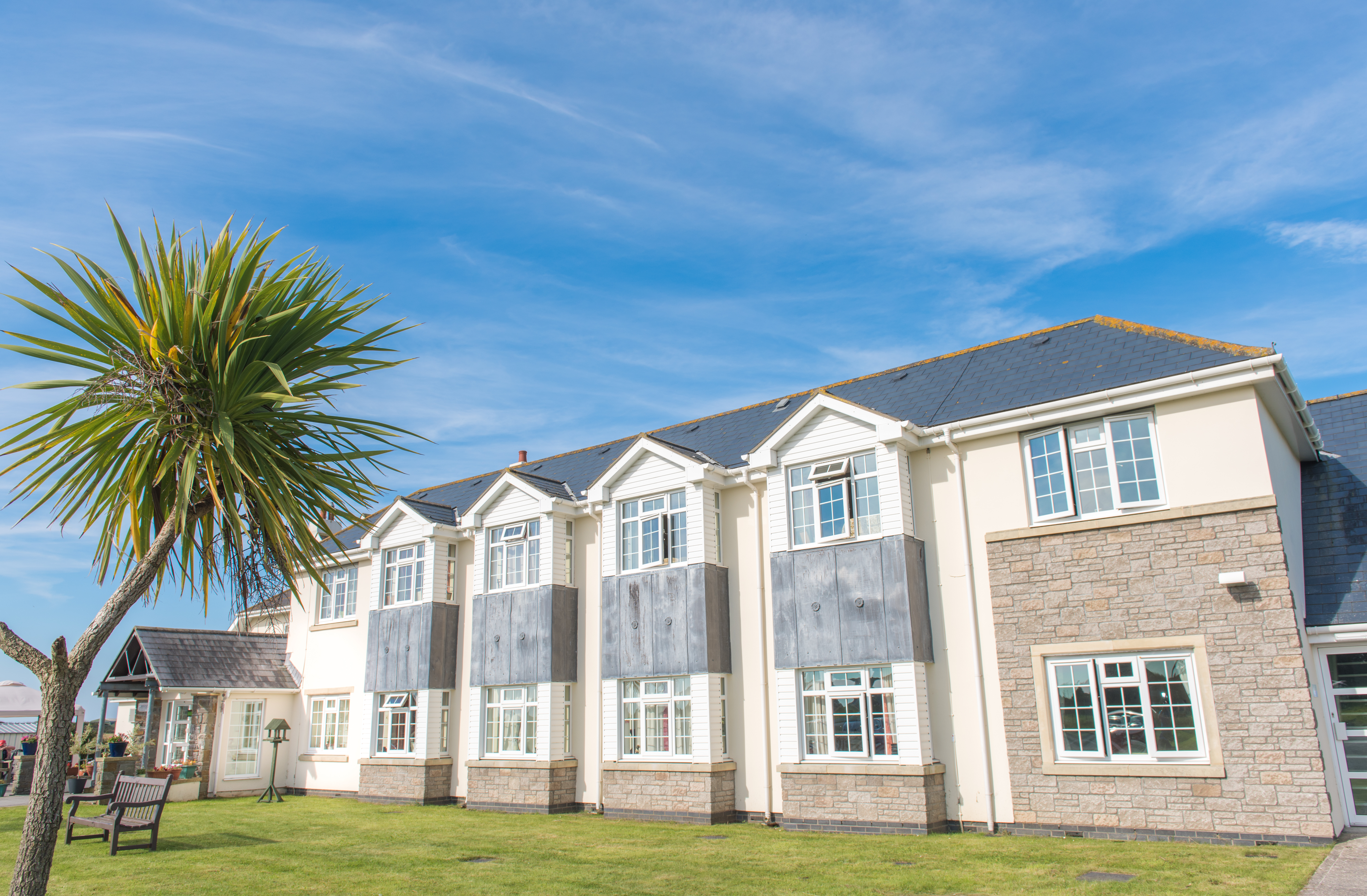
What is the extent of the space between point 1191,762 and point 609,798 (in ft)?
35.0

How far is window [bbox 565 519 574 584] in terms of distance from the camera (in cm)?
2103

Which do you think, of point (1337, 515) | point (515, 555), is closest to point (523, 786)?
point (515, 555)

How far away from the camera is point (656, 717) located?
1847cm

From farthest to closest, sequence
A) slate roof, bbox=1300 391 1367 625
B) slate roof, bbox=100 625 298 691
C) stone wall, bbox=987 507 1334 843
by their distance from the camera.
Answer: slate roof, bbox=100 625 298 691 < slate roof, bbox=1300 391 1367 625 < stone wall, bbox=987 507 1334 843

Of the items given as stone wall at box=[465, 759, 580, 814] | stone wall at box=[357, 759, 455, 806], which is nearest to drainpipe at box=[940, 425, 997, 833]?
stone wall at box=[465, 759, 580, 814]

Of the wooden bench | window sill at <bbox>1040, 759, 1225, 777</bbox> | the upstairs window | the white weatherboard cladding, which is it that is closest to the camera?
window sill at <bbox>1040, 759, 1225, 777</bbox>

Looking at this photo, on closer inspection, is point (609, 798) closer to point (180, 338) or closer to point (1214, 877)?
point (1214, 877)

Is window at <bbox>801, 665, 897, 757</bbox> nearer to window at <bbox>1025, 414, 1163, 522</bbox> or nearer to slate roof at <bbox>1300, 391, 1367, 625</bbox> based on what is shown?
window at <bbox>1025, 414, 1163, 522</bbox>

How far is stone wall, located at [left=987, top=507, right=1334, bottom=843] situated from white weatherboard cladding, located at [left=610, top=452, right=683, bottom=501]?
22.1 feet

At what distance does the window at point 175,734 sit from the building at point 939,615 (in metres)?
6.95

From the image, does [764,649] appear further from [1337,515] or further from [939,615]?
[1337,515]

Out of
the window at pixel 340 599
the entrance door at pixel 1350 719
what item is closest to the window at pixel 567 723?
the window at pixel 340 599

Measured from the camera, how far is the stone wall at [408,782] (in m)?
21.6

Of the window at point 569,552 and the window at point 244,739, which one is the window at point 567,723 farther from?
the window at point 244,739
